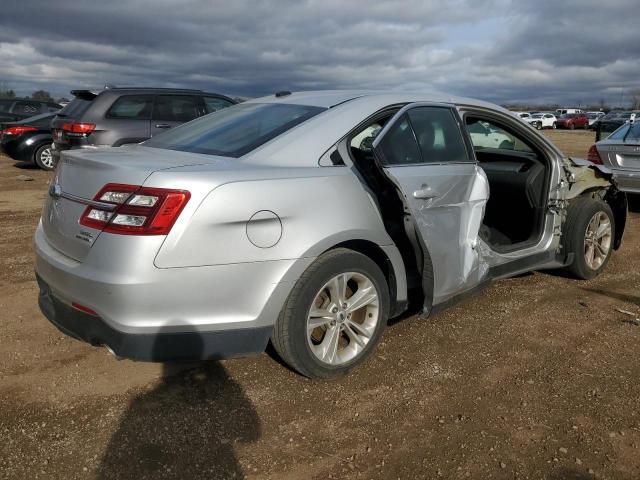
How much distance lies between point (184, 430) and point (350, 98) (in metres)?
2.20

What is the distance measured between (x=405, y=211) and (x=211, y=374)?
149cm

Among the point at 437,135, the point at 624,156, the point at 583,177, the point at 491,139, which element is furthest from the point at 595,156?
the point at 437,135

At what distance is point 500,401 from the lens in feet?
10.0

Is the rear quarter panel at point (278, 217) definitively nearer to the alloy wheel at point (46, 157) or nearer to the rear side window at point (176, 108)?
the rear side window at point (176, 108)

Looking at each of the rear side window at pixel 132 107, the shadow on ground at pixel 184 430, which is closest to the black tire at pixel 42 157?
the rear side window at pixel 132 107

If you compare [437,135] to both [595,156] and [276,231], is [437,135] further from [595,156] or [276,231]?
[595,156]

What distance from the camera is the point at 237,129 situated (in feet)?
11.5

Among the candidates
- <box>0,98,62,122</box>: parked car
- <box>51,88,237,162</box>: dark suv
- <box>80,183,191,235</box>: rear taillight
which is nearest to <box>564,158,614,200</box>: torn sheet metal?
<box>80,183,191,235</box>: rear taillight

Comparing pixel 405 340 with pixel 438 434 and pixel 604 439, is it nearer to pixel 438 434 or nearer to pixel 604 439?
pixel 438 434

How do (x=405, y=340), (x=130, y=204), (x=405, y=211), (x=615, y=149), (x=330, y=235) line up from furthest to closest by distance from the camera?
1. (x=615, y=149)
2. (x=405, y=340)
3. (x=405, y=211)
4. (x=330, y=235)
5. (x=130, y=204)

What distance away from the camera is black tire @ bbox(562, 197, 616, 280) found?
Answer: 188 inches

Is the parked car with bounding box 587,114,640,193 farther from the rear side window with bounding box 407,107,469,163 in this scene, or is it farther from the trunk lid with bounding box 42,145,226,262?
the trunk lid with bounding box 42,145,226,262

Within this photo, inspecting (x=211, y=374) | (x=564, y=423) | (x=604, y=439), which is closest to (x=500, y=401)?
(x=564, y=423)

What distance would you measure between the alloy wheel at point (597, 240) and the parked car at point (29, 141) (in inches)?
473
